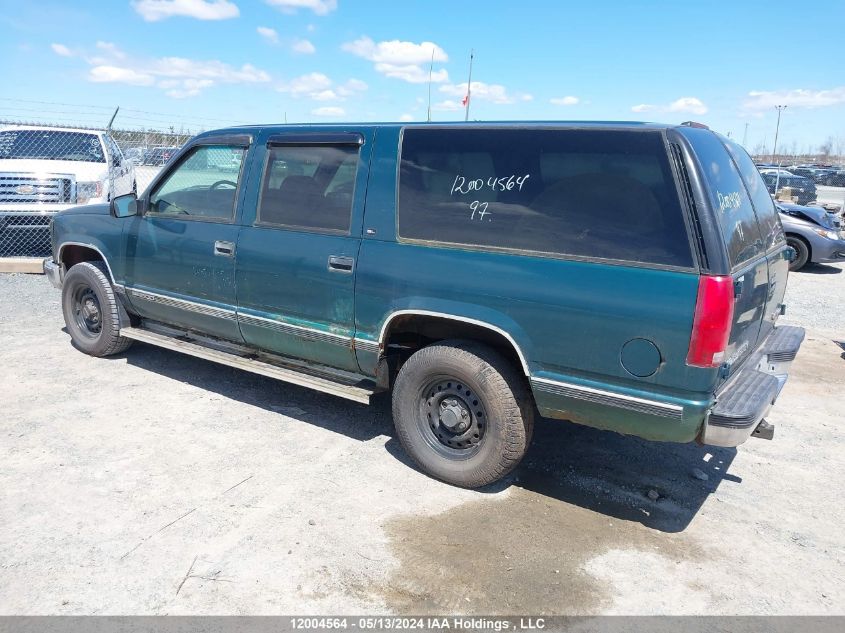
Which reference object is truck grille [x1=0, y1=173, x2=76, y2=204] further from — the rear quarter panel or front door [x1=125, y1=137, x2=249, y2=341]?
the rear quarter panel

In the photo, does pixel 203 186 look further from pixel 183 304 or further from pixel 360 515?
pixel 360 515

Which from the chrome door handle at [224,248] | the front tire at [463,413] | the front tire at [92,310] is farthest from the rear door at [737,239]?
the front tire at [92,310]

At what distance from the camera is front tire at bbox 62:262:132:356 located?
5879 millimetres

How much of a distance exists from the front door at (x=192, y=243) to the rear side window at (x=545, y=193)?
1.52m

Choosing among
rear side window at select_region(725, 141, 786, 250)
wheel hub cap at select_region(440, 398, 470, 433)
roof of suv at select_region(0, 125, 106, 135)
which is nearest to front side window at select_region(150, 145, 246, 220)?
wheel hub cap at select_region(440, 398, 470, 433)

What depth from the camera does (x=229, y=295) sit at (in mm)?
4914

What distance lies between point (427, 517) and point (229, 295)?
2210mm

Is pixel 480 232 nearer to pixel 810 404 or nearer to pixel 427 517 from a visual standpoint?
pixel 427 517

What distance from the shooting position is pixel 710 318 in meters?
3.13

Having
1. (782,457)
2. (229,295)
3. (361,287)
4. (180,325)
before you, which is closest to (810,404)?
(782,457)

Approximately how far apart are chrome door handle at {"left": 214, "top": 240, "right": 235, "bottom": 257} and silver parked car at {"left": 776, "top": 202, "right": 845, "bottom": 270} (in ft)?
33.6

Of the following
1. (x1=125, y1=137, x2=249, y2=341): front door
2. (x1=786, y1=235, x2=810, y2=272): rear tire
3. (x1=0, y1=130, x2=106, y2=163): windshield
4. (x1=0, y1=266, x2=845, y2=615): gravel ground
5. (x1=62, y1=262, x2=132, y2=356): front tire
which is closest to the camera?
(x1=0, y1=266, x2=845, y2=615): gravel ground

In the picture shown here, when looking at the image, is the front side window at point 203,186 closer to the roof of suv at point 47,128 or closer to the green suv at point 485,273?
the green suv at point 485,273

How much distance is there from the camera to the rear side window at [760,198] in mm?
4156
